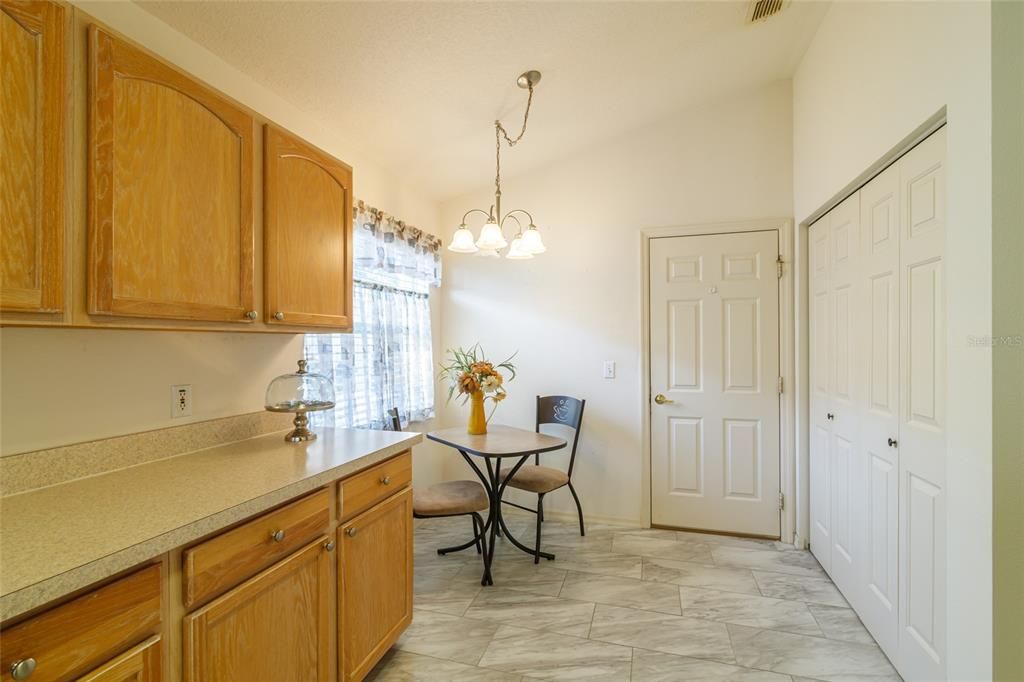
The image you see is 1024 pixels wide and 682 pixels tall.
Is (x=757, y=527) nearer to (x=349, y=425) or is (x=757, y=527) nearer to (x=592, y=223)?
(x=592, y=223)

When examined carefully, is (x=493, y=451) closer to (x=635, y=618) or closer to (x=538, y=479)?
(x=538, y=479)

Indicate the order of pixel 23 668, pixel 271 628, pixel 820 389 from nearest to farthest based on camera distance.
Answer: pixel 23 668 → pixel 271 628 → pixel 820 389

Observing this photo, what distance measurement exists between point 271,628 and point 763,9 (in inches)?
127

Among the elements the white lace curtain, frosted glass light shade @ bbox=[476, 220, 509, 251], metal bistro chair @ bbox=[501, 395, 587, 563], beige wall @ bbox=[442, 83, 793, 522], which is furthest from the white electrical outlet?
beige wall @ bbox=[442, 83, 793, 522]

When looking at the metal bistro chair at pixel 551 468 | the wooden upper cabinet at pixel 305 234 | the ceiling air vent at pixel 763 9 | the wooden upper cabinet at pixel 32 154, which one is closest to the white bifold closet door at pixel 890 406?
the ceiling air vent at pixel 763 9

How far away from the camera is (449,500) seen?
2.48 m

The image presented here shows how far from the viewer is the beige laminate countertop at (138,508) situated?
0.80 meters

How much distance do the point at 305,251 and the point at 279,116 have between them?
2.49 feet

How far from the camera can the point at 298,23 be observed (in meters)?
1.66

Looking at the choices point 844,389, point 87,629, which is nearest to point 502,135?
point 844,389

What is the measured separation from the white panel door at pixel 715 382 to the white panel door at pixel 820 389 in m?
0.23

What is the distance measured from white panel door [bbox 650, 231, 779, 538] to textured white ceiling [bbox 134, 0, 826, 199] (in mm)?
1003

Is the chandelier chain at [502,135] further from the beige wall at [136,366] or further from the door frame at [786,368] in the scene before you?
the door frame at [786,368]

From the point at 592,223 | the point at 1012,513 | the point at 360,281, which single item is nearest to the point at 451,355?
the point at 360,281
